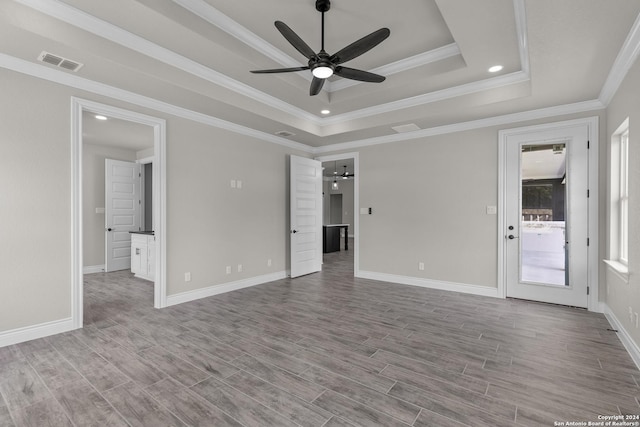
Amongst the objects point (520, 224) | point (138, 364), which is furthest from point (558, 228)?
point (138, 364)

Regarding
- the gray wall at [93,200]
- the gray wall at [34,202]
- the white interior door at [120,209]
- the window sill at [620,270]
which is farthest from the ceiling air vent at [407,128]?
the gray wall at [93,200]

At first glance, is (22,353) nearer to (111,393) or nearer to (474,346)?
(111,393)

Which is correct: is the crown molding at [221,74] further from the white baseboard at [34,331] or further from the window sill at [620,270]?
the white baseboard at [34,331]

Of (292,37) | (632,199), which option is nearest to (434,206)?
(632,199)

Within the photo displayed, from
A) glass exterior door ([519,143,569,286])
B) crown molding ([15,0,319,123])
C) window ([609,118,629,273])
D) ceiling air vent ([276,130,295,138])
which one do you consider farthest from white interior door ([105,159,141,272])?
window ([609,118,629,273])

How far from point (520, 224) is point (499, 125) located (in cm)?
147

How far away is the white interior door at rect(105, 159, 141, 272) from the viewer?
21.2 feet

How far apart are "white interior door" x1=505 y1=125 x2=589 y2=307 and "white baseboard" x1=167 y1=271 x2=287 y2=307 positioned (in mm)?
3795

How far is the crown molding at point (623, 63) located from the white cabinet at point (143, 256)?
6559mm

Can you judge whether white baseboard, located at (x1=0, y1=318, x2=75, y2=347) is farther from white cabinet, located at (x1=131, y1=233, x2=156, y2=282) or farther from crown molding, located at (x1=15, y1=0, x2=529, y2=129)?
crown molding, located at (x1=15, y1=0, x2=529, y2=129)

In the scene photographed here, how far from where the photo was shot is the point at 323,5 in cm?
270

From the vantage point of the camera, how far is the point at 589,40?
2.49 m

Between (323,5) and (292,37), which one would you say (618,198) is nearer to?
(323,5)

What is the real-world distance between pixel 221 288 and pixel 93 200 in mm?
3966
